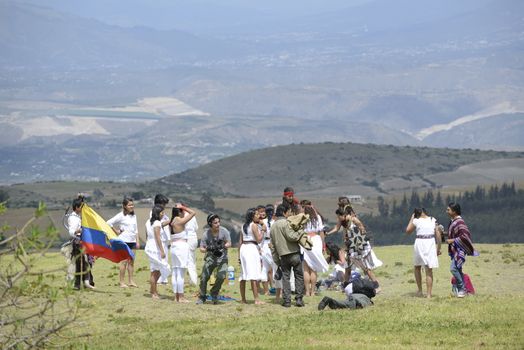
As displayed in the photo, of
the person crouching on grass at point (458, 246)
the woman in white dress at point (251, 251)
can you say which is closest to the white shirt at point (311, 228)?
the woman in white dress at point (251, 251)

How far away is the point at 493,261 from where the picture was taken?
36.1 meters

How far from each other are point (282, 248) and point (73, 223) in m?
5.23

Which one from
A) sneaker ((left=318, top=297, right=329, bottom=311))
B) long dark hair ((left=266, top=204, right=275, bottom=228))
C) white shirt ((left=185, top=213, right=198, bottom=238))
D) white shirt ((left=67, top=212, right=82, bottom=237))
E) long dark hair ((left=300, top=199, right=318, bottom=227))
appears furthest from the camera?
white shirt ((left=185, top=213, right=198, bottom=238))

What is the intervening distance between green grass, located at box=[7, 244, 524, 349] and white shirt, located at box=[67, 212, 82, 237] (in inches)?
55.6

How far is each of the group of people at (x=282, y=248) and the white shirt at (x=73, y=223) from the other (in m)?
0.02

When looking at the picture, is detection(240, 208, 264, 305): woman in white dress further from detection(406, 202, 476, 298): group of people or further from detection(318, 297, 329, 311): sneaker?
detection(406, 202, 476, 298): group of people

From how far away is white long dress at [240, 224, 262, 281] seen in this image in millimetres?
26297

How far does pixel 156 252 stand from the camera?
2791 centimetres

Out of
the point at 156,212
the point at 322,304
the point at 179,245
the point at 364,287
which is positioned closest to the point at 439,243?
the point at 364,287

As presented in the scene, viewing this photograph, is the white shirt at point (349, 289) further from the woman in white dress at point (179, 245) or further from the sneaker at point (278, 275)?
the woman in white dress at point (179, 245)

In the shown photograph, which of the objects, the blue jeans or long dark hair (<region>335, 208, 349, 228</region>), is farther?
long dark hair (<region>335, 208, 349, 228</region>)

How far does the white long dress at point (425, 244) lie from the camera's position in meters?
26.8

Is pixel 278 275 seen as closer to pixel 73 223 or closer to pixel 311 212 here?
pixel 311 212

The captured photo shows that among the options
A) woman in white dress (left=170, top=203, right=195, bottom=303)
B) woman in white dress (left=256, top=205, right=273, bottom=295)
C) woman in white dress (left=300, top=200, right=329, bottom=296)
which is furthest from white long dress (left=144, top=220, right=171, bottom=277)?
woman in white dress (left=300, top=200, right=329, bottom=296)
